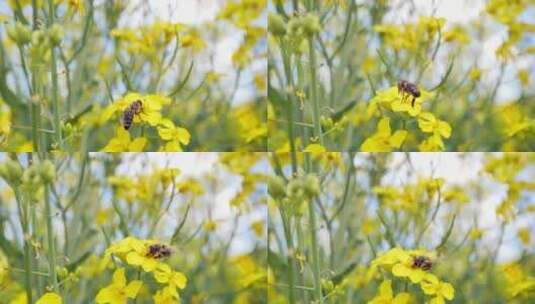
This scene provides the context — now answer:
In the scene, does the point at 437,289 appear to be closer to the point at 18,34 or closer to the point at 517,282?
the point at 517,282

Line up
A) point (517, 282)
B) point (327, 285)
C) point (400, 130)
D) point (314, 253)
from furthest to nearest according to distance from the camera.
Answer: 1. point (517, 282)
2. point (400, 130)
3. point (327, 285)
4. point (314, 253)

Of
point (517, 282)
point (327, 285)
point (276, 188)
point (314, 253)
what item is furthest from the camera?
point (517, 282)

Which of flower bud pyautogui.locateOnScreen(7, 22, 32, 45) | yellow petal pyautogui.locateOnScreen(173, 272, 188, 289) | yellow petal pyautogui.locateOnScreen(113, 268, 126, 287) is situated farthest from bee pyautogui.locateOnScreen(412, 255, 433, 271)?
flower bud pyautogui.locateOnScreen(7, 22, 32, 45)

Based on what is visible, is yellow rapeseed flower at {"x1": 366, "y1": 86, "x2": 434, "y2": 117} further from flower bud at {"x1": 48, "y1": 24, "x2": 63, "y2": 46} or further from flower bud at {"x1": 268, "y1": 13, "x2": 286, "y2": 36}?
flower bud at {"x1": 48, "y1": 24, "x2": 63, "y2": 46}

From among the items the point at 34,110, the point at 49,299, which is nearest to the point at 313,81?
the point at 34,110

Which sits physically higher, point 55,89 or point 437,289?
point 55,89

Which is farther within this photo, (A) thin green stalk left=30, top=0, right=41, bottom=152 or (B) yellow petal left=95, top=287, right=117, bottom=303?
(B) yellow petal left=95, top=287, right=117, bottom=303

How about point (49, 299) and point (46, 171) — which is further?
point (49, 299)
